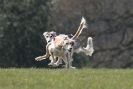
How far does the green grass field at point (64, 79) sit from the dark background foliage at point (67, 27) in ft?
42.7

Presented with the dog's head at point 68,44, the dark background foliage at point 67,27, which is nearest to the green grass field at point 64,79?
the dog's head at point 68,44

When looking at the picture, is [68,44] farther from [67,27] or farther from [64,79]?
[67,27]

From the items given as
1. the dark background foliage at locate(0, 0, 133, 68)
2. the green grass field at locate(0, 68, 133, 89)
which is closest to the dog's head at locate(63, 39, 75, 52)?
the green grass field at locate(0, 68, 133, 89)

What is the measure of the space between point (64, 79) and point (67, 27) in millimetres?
21265

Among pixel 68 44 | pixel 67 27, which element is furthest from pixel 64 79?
pixel 67 27

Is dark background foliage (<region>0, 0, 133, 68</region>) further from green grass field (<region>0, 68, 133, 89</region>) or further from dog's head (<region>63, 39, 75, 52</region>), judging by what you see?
green grass field (<region>0, 68, 133, 89</region>)

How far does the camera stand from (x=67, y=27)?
37.0 m

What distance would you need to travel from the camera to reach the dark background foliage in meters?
30.1

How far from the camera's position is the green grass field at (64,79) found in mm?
15172

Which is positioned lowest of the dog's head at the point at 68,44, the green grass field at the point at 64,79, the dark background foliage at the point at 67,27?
the green grass field at the point at 64,79

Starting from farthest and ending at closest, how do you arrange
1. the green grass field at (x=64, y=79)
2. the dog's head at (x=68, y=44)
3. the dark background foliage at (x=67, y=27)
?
the dark background foliage at (x=67, y=27) < the dog's head at (x=68, y=44) < the green grass field at (x=64, y=79)

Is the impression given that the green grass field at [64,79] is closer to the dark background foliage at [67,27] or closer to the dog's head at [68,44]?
the dog's head at [68,44]

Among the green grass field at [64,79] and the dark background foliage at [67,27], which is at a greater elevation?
the dark background foliage at [67,27]

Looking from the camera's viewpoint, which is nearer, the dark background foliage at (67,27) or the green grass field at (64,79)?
the green grass field at (64,79)
